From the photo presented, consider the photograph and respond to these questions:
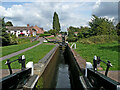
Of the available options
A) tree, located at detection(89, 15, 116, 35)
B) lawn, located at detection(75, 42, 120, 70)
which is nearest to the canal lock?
lawn, located at detection(75, 42, 120, 70)

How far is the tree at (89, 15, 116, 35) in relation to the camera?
20.4 metres

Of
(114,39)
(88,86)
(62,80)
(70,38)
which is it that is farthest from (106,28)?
(88,86)

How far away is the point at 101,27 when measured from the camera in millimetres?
20688

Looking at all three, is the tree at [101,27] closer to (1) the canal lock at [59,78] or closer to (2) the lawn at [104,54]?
(2) the lawn at [104,54]

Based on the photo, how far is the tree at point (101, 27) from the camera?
20.4 metres

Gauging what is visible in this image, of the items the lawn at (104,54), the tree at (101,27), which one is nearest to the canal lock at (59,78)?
the lawn at (104,54)

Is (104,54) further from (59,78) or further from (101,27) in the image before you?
(101,27)

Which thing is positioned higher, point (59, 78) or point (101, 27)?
point (101, 27)

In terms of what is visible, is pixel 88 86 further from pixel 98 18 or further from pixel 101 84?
pixel 98 18

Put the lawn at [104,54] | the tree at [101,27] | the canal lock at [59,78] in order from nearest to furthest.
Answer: the canal lock at [59,78] → the lawn at [104,54] → the tree at [101,27]

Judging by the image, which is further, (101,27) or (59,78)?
(101,27)

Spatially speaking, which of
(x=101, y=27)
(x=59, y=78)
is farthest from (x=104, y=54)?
(x=101, y=27)

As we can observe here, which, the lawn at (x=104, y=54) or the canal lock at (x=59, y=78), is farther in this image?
the lawn at (x=104, y=54)

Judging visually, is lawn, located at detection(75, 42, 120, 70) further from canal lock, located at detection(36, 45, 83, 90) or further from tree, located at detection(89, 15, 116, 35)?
tree, located at detection(89, 15, 116, 35)
